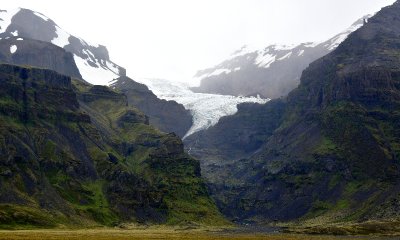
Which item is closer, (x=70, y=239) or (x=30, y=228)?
(x=70, y=239)

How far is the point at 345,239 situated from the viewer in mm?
171375

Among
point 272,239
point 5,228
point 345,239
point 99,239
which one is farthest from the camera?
point 5,228

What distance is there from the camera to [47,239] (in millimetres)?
118812

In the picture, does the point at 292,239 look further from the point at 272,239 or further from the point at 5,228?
the point at 5,228

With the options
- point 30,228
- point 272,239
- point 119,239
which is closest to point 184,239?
point 119,239

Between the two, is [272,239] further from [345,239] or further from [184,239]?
[345,239]

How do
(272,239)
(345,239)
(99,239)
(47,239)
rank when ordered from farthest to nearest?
(345,239)
(272,239)
(99,239)
(47,239)

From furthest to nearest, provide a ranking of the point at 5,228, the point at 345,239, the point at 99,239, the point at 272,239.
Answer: the point at 5,228
the point at 345,239
the point at 272,239
the point at 99,239

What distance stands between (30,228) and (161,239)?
8374cm

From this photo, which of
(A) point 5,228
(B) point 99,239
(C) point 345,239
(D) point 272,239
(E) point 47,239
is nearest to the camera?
(E) point 47,239

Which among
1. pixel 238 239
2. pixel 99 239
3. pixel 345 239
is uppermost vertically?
pixel 99 239

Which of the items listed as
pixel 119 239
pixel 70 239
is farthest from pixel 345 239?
pixel 70 239

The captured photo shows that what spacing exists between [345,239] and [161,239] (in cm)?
6609

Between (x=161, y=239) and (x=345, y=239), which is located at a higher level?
(x=161, y=239)
